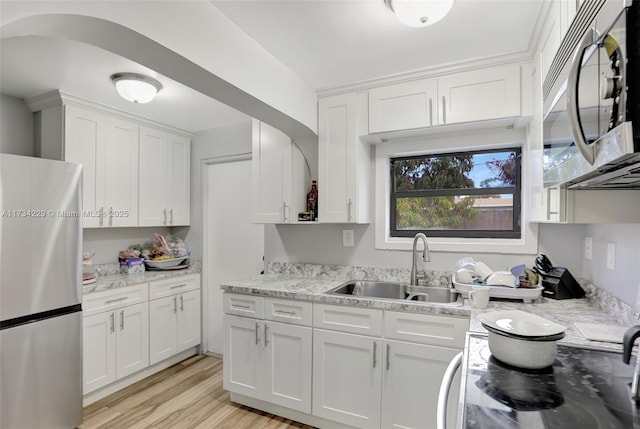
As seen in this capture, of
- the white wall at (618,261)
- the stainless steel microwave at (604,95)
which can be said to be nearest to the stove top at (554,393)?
the white wall at (618,261)

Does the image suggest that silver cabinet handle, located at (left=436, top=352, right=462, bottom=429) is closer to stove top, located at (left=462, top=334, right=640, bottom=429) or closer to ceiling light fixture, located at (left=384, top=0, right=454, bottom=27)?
stove top, located at (left=462, top=334, right=640, bottom=429)

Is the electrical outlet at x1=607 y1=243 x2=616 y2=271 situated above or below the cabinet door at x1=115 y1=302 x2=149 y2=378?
above

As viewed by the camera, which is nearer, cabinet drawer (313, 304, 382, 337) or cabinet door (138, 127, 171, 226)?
cabinet drawer (313, 304, 382, 337)

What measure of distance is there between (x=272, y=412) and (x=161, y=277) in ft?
5.12

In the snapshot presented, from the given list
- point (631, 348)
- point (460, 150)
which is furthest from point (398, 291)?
point (631, 348)

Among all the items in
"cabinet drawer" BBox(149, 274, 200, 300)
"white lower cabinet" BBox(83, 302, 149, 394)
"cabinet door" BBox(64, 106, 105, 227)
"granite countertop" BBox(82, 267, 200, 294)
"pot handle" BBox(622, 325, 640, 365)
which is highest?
"cabinet door" BBox(64, 106, 105, 227)

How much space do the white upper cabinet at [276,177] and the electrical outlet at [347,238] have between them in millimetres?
390

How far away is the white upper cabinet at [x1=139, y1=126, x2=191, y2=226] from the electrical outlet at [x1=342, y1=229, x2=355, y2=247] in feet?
6.09

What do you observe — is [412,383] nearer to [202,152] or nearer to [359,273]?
[359,273]

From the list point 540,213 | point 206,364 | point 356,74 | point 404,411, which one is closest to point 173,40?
point 356,74

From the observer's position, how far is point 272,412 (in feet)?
7.58

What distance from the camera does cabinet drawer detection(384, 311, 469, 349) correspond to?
5.79 feet

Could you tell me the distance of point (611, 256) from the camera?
1.54 meters

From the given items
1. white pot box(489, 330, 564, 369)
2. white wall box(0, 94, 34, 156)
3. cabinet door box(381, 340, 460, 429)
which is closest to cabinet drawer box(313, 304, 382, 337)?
cabinet door box(381, 340, 460, 429)
